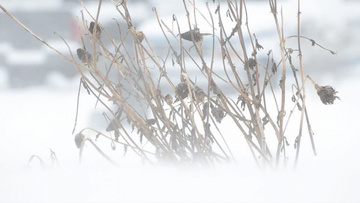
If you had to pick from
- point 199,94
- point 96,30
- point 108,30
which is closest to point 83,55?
point 96,30

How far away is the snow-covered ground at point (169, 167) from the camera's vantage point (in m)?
0.53

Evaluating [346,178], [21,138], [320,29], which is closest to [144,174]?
[346,178]

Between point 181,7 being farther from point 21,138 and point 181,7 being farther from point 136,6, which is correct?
point 21,138

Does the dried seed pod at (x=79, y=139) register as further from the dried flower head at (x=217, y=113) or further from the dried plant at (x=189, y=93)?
the dried flower head at (x=217, y=113)

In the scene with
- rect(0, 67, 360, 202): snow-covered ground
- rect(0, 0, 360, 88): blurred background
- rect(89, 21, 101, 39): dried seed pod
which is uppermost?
rect(0, 0, 360, 88): blurred background

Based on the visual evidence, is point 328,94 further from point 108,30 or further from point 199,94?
point 108,30

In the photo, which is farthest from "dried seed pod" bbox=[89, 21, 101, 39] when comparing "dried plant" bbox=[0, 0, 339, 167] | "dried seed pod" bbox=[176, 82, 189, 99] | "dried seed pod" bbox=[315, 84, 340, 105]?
"dried seed pod" bbox=[315, 84, 340, 105]

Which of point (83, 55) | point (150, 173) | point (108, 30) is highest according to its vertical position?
point (108, 30)

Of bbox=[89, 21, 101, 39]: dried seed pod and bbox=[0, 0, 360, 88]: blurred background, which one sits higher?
bbox=[0, 0, 360, 88]: blurred background

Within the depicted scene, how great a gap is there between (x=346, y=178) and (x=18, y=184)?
1.19 ft

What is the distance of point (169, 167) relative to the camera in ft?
2.07

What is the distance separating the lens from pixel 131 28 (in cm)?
58

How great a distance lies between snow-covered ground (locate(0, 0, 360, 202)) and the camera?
21.0 inches

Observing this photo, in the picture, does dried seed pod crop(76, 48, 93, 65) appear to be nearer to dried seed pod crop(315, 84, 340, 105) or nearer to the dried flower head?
the dried flower head
